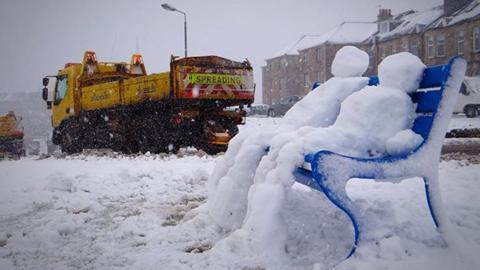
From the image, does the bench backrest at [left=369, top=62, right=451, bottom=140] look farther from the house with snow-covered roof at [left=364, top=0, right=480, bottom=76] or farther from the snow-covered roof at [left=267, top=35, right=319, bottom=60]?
the snow-covered roof at [left=267, top=35, right=319, bottom=60]

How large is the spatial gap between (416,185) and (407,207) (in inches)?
37.3

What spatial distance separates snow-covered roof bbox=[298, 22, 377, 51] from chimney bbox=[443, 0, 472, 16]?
10545mm

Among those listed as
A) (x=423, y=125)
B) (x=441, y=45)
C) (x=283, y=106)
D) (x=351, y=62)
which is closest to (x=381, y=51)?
(x=441, y=45)

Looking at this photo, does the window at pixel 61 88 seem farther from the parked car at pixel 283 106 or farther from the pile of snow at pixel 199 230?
the parked car at pixel 283 106

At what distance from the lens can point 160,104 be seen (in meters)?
11.2

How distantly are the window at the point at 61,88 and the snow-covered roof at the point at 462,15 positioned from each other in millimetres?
31819

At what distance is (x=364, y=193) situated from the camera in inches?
172

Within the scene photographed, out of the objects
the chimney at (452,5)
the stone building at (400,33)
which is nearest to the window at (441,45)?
the stone building at (400,33)

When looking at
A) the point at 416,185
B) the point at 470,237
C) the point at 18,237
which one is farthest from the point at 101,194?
the point at 470,237

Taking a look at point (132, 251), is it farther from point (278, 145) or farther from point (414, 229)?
point (414, 229)

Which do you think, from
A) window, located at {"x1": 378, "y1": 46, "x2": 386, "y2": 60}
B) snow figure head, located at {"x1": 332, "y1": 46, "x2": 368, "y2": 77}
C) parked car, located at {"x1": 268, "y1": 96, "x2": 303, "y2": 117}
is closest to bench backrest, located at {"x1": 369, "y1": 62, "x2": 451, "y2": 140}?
snow figure head, located at {"x1": 332, "y1": 46, "x2": 368, "y2": 77}

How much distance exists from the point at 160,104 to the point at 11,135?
56.9ft

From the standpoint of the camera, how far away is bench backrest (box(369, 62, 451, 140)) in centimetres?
305

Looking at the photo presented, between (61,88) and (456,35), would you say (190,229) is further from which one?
(456,35)
